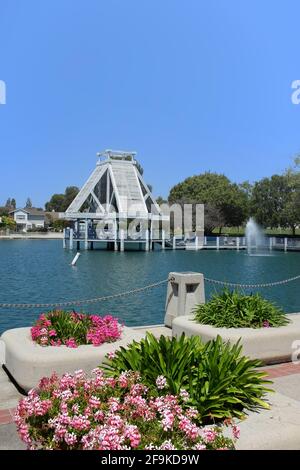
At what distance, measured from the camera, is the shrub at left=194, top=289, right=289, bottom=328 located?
25.2 feet

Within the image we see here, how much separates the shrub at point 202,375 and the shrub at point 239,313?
2391 mm

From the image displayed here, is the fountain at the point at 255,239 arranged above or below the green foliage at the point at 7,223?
below

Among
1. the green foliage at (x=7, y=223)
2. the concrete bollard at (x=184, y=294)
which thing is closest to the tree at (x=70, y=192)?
the green foliage at (x=7, y=223)

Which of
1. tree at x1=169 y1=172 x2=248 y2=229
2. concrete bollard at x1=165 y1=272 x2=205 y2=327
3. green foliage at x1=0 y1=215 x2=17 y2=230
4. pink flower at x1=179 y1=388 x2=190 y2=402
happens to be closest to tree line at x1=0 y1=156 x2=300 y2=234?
tree at x1=169 y1=172 x2=248 y2=229

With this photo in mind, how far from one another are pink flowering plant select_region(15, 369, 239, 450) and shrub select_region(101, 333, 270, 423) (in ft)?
0.64

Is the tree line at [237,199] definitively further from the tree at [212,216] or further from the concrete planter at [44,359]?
the concrete planter at [44,359]

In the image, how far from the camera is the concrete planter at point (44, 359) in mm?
5770

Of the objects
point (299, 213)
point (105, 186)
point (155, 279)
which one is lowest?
point (155, 279)

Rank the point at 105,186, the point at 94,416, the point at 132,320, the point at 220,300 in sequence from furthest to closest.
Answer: the point at 105,186 < the point at 132,320 < the point at 220,300 < the point at 94,416

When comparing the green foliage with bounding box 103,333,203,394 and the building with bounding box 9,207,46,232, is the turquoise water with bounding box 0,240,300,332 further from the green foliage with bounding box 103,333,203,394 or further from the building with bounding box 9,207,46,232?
the building with bounding box 9,207,46,232

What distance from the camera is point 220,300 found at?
327 inches
